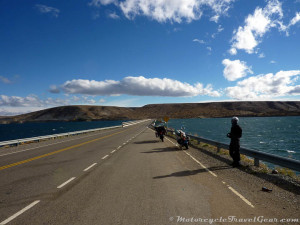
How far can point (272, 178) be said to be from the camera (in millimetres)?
7414

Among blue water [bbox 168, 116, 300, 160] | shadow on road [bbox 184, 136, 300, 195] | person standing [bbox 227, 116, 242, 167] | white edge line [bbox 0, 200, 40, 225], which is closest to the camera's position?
white edge line [bbox 0, 200, 40, 225]

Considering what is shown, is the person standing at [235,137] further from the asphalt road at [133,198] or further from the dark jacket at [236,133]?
the asphalt road at [133,198]

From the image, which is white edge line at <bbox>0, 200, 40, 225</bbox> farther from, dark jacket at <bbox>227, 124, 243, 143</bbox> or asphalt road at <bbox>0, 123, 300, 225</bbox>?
dark jacket at <bbox>227, 124, 243, 143</bbox>

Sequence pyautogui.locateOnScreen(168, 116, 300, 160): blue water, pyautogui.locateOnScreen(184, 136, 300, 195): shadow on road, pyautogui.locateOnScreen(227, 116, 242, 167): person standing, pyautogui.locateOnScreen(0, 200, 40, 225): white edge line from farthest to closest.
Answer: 1. pyautogui.locateOnScreen(168, 116, 300, 160): blue water
2. pyautogui.locateOnScreen(227, 116, 242, 167): person standing
3. pyautogui.locateOnScreen(184, 136, 300, 195): shadow on road
4. pyautogui.locateOnScreen(0, 200, 40, 225): white edge line

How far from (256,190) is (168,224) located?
3396mm

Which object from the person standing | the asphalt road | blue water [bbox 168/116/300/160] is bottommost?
blue water [bbox 168/116/300/160]

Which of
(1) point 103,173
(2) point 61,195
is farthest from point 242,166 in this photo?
(2) point 61,195

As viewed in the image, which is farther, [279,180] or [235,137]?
[235,137]

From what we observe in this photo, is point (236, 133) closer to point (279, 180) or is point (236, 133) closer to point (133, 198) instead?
point (279, 180)

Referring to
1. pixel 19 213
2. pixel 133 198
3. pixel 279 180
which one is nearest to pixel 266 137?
pixel 279 180

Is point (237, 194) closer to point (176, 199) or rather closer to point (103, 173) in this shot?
point (176, 199)

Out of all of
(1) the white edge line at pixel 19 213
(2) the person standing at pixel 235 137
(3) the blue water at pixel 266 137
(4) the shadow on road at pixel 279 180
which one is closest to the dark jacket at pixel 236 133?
(2) the person standing at pixel 235 137

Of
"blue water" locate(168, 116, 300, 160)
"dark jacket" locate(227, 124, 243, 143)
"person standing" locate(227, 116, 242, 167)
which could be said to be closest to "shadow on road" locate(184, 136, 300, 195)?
"person standing" locate(227, 116, 242, 167)

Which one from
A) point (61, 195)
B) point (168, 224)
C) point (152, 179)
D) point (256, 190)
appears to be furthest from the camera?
point (152, 179)
